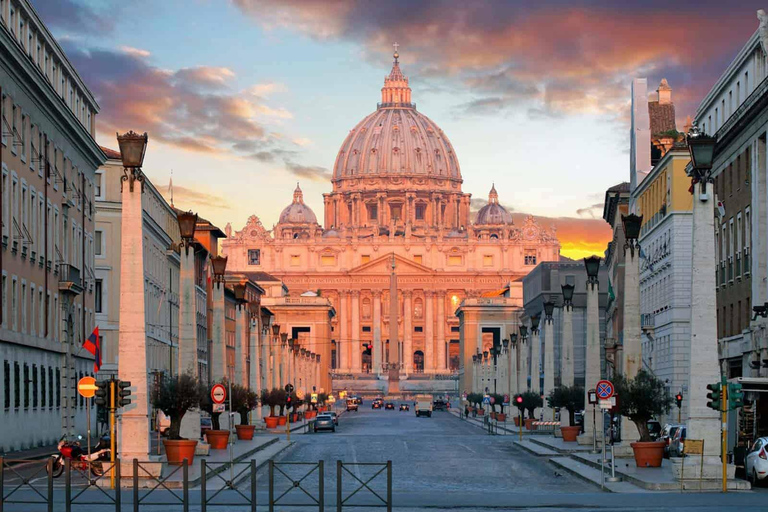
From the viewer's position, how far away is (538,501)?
1156 inches

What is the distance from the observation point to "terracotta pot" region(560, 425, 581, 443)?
2301 inches

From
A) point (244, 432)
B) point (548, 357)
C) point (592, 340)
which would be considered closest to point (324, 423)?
point (548, 357)

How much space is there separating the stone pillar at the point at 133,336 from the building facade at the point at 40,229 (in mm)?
9808

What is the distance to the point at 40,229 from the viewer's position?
55031mm

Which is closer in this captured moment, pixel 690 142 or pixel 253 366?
pixel 690 142

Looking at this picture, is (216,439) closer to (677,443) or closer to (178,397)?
(178,397)

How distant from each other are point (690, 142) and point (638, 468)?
9525 millimetres

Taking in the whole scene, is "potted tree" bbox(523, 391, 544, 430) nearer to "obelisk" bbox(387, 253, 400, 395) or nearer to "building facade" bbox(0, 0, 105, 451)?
"building facade" bbox(0, 0, 105, 451)

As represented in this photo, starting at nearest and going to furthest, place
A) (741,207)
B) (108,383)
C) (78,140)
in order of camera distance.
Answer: (108,383), (741,207), (78,140)

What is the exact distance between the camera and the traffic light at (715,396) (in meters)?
31.0

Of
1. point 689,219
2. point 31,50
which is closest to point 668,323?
point 689,219

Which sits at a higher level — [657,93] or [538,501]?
[657,93]

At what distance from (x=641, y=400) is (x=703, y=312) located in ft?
27.8

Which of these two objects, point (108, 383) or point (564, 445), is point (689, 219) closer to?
point (564, 445)
